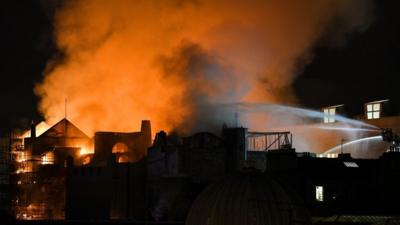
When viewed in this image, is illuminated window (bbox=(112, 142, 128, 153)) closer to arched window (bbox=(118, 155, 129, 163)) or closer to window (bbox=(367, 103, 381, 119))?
arched window (bbox=(118, 155, 129, 163))

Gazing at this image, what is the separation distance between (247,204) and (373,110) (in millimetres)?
40022

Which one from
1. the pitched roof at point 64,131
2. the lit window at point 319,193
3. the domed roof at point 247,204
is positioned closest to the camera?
the domed roof at point 247,204

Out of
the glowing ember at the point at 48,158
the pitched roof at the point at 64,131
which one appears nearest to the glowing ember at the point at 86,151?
the pitched roof at the point at 64,131

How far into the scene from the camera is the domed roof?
865 inches

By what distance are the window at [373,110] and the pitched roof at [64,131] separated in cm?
2817

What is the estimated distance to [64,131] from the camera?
7338 centimetres

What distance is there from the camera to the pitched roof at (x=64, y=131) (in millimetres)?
72938

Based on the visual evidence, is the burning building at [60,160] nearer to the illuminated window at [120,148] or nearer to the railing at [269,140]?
the illuminated window at [120,148]

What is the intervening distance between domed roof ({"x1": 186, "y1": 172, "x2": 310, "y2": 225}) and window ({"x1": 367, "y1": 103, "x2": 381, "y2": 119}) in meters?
38.1

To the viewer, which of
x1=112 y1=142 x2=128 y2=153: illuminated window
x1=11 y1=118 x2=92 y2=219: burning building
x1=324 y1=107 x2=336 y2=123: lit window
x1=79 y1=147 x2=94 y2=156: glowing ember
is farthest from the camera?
x1=79 y1=147 x2=94 y2=156: glowing ember

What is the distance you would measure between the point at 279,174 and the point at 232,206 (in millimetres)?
25814

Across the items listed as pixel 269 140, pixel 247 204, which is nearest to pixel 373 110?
pixel 269 140

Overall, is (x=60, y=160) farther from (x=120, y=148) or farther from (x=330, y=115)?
(x=330, y=115)

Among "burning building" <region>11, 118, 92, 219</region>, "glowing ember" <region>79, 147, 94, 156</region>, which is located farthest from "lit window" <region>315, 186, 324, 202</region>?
"glowing ember" <region>79, 147, 94, 156</region>
